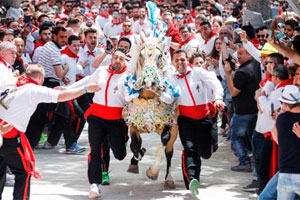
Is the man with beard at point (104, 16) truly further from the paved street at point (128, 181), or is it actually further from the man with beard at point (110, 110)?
the man with beard at point (110, 110)

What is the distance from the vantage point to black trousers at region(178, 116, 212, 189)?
8117 millimetres

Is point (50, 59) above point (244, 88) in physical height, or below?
above

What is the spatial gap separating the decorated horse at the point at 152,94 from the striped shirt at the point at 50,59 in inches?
119

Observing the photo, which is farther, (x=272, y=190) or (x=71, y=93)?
(x=71, y=93)

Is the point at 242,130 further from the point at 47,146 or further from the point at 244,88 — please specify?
the point at 47,146


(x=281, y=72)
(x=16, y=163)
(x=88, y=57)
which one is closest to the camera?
(x=16, y=163)

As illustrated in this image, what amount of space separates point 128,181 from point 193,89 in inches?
64.6

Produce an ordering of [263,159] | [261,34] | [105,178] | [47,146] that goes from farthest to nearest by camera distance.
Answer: [47,146]
[261,34]
[105,178]
[263,159]

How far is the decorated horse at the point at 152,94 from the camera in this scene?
7910 mm

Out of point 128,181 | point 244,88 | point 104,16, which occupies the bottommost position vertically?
point 128,181

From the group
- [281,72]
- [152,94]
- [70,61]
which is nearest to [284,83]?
[281,72]

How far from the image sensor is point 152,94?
314 inches

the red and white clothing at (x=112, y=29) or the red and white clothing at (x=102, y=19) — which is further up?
the red and white clothing at (x=102, y=19)

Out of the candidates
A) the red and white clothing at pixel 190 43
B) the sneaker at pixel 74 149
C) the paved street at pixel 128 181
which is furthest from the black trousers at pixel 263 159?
the red and white clothing at pixel 190 43
